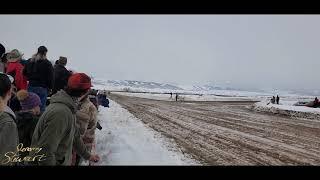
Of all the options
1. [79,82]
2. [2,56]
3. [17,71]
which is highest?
[2,56]

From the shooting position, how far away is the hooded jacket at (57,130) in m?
3.46

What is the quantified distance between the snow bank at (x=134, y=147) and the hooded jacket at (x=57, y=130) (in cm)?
167

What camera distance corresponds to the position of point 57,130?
345 centimetres

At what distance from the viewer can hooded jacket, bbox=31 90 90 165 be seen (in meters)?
3.46

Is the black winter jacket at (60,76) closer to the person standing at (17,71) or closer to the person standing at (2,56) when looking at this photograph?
the person standing at (17,71)

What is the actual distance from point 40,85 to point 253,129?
7536mm

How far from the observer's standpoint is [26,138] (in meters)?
4.08

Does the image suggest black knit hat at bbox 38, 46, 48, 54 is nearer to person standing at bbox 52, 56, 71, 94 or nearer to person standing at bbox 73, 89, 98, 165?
person standing at bbox 52, 56, 71, 94

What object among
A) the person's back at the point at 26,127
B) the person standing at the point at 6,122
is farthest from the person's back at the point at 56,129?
the person's back at the point at 26,127

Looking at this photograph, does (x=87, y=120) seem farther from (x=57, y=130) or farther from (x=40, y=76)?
(x=57, y=130)

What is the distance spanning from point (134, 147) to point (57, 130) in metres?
4.45

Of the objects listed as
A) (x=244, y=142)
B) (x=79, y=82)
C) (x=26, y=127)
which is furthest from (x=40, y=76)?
(x=244, y=142)
